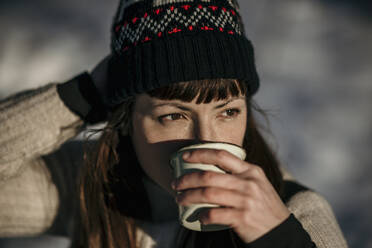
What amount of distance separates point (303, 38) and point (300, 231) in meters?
2.31

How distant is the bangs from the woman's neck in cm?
59

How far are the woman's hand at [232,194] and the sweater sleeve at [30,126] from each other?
3.00 ft

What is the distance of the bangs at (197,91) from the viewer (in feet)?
4.01

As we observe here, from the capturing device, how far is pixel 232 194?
941mm

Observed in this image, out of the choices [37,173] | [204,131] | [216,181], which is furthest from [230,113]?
[37,173]

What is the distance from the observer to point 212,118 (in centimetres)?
125

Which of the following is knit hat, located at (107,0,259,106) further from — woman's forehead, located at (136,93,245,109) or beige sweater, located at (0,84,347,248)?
beige sweater, located at (0,84,347,248)

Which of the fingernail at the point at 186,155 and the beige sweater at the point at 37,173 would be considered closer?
the fingernail at the point at 186,155

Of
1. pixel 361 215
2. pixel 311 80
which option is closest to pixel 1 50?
pixel 311 80

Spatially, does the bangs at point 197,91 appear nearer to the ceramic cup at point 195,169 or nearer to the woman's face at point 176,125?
the woman's face at point 176,125

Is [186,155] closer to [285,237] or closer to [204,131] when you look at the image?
[204,131]

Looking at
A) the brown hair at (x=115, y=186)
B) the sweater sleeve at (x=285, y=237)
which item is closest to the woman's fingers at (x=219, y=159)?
the sweater sleeve at (x=285, y=237)

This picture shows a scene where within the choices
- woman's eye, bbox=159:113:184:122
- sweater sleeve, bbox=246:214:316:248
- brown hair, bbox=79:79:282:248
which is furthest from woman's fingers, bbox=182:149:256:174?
brown hair, bbox=79:79:282:248

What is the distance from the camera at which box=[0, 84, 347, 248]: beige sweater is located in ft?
4.58
